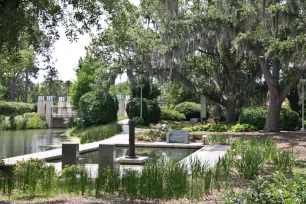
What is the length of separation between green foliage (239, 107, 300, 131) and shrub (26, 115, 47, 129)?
19856 mm

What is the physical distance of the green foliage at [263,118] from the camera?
2189 cm

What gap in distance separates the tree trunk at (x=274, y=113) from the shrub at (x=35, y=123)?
21.9 m

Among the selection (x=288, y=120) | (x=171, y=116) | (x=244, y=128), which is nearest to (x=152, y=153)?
(x=244, y=128)

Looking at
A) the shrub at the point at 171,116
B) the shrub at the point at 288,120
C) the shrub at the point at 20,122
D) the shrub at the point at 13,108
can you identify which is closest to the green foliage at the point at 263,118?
the shrub at the point at 288,120

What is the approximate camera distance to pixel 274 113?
66.2 ft

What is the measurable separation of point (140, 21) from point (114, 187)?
20625 millimetres

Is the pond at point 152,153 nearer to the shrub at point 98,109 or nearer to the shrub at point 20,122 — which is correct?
the shrub at point 98,109

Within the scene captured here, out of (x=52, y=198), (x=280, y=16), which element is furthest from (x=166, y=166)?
(x=280, y=16)

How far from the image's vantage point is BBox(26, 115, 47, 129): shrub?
33938 mm

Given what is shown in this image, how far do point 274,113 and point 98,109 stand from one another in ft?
39.8

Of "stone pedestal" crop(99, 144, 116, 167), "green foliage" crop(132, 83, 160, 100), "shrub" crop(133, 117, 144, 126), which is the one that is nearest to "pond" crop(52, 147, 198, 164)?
"stone pedestal" crop(99, 144, 116, 167)

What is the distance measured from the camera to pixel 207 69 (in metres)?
26.4

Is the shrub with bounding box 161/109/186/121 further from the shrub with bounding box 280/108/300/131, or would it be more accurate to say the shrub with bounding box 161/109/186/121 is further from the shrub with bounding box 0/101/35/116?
the shrub with bounding box 0/101/35/116

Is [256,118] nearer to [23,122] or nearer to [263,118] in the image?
[263,118]
